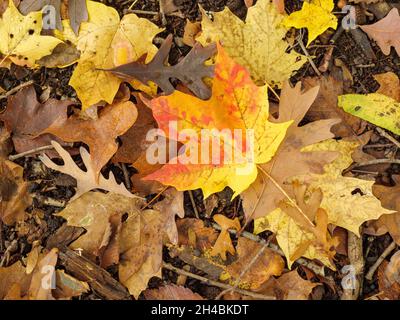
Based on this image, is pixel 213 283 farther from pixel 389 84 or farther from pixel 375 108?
pixel 389 84

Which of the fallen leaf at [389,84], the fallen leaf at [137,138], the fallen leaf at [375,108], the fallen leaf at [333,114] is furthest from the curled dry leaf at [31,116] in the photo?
the fallen leaf at [389,84]

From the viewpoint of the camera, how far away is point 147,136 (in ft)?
6.27

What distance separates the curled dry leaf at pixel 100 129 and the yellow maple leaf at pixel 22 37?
11.1 inches

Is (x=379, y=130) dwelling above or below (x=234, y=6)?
below

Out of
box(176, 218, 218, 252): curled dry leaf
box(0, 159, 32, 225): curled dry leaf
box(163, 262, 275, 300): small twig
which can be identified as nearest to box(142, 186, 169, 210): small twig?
box(176, 218, 218, 252): curled dry leaf

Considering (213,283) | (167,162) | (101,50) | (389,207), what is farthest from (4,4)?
(389,207)

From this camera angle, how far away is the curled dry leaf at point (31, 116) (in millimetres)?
1959

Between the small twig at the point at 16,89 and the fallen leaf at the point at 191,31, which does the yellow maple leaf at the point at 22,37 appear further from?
the fallen leaf at the point at 191,31

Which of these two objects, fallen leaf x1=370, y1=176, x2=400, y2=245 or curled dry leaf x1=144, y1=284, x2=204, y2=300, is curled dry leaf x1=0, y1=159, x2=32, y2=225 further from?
fallen leaf x1=370, y1=176, x2=400, y2=245

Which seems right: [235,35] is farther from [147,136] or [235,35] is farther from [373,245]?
[373,245]

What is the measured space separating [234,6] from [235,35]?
168 millimetres

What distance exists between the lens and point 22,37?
6.30 ft

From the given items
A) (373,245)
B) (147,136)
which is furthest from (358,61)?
(147,136)

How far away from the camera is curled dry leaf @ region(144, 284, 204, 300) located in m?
1.96
